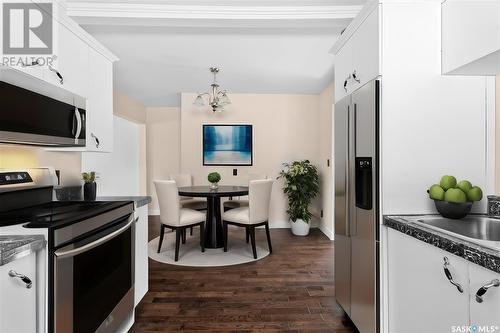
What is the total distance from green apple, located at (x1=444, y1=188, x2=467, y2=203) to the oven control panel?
7.82 feet

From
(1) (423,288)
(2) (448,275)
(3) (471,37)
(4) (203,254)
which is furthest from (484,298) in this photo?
(4) (203,254)

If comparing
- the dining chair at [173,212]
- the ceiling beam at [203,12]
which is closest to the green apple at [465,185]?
the ceiling beam at [203,12]

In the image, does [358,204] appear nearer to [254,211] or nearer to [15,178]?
[254,211]

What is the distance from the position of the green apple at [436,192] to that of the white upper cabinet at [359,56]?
2.34ft

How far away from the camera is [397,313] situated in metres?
1.57

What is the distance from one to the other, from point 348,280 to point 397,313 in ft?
1.54

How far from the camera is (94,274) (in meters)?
1.49

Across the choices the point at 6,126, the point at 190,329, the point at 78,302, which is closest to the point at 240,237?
the point at 190,329

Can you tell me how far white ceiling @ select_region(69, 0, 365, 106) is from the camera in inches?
104

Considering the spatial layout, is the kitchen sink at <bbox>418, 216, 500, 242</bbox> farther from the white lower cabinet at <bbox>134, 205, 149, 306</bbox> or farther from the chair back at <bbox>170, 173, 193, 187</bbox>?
the chair back at <bbox>170, 173, 193, 187</bbox>

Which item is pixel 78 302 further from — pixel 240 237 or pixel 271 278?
pixel 240 237

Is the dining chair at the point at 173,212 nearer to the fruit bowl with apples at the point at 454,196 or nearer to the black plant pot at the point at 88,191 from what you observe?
the black plant pot at the point at 88,191

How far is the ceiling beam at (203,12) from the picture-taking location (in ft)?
7.97

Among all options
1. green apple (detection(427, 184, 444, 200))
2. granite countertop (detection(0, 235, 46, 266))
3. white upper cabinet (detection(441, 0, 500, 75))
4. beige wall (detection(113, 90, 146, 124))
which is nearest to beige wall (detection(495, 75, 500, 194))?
white upper cabinet (detection(441, 0, 500, 75))
